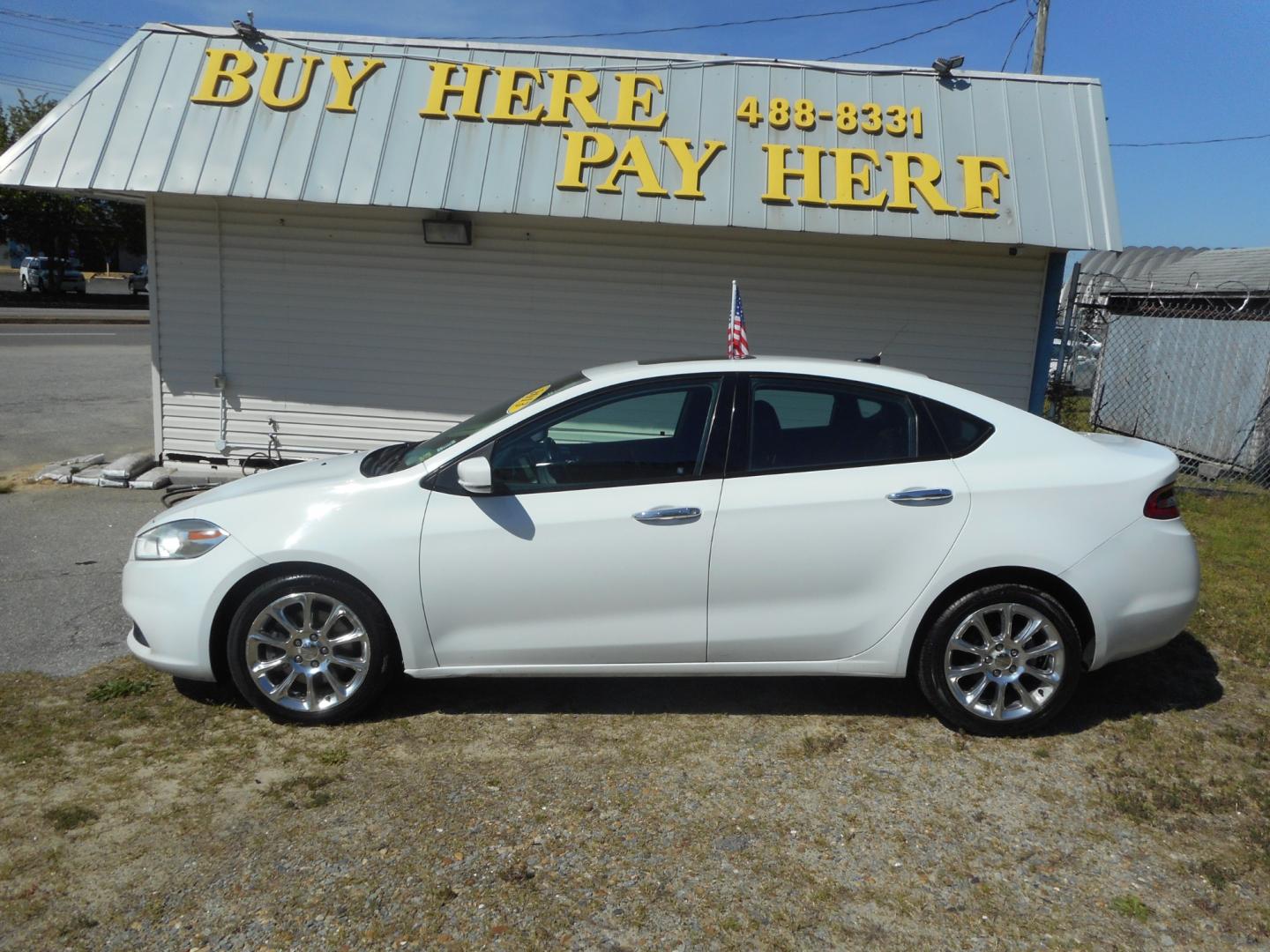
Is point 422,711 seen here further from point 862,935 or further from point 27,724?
point 862,935

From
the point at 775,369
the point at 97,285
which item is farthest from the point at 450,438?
the point at 97,285

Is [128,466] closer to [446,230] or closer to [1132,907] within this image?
[446,230]

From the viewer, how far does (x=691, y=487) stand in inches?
175

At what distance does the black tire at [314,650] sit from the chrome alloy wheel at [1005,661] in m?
2.46

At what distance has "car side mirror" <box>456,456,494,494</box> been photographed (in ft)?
14.1

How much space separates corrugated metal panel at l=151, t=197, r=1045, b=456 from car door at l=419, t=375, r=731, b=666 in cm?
518

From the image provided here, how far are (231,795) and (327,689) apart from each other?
68cm

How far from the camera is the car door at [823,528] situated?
4.39 metres

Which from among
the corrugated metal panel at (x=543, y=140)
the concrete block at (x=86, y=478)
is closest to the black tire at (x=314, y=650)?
the corrugated metal panel at (x=543, y=140)

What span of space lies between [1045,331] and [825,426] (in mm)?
5795

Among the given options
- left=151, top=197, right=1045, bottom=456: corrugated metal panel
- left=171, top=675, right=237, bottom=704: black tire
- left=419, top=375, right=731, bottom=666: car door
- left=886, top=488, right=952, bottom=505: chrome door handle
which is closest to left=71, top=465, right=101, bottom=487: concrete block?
left=151, top=197, right=1045, bottom=456: corrugated metal panel

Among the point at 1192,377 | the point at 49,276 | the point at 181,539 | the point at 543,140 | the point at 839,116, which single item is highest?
the point at 839,116

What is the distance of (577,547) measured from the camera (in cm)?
437

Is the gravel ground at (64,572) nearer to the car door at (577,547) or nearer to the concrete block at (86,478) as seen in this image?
the concrete block at (86,478)
